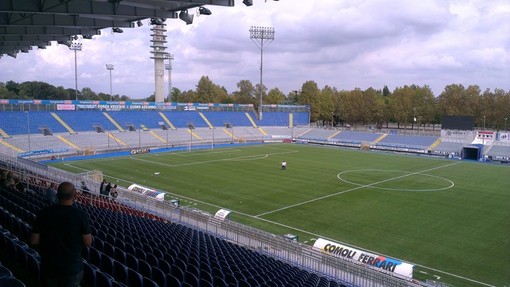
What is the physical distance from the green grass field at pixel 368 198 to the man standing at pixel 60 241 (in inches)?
671

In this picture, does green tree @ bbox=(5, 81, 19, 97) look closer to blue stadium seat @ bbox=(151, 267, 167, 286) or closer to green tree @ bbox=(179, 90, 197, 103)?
green tree @ bbox=(179, 90, 197, 103)

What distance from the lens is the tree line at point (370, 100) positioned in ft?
273

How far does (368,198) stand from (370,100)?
72.5m

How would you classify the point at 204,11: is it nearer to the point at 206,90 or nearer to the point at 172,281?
the point at 172,281

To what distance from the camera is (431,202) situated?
1201 inches

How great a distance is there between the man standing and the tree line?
87.8 m

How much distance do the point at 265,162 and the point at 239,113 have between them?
125 feet

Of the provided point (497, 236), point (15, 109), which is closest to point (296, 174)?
point (497, 236)

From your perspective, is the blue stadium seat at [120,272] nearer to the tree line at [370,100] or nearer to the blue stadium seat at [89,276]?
the blue stadium seat at [89,276]

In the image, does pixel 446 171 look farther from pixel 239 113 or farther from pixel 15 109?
pixel 15 109

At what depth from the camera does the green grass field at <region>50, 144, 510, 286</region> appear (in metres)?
20.7

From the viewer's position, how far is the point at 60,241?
4.29 m

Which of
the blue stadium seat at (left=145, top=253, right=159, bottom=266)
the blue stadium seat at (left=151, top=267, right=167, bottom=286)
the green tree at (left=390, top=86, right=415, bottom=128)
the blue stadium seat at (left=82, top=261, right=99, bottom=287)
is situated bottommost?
the blue stadium seat at (left=145, top=253, right=159, bottom=266)

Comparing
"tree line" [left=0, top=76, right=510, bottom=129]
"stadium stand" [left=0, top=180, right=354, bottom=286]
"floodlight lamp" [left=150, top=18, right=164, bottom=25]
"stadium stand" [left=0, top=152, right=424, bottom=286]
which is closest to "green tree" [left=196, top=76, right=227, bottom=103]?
"tree line" [left=0, top=76, right=510, bottom=129]
